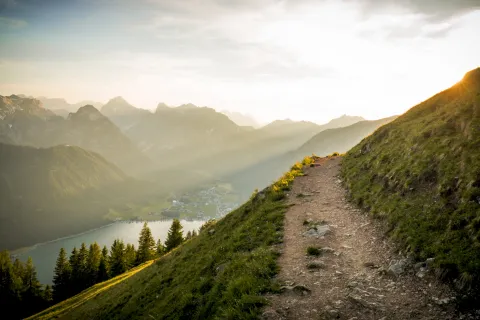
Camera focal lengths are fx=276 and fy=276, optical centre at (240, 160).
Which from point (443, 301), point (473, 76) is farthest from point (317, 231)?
point (473, 76)

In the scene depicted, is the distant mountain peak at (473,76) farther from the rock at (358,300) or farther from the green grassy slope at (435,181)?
the rock at (358,300)

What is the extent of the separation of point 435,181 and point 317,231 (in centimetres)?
792

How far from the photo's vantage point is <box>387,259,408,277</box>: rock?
1278 cm

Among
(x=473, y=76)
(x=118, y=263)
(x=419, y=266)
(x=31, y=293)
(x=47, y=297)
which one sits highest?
(x=473, y=76)

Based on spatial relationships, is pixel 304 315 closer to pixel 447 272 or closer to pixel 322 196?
pixel 447 272

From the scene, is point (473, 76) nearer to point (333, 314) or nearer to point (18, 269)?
point (333, 314)

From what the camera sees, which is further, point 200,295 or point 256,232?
point 256,232

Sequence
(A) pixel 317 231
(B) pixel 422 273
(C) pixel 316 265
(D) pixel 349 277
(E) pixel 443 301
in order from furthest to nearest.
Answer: (A) pixel 317 231, (C) pixel 316 265, (D) pixel 349 277, (B) pixel 422 273, (E) pixel 443 301

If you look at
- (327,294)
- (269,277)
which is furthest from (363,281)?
(269,277)

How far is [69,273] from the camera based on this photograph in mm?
86312

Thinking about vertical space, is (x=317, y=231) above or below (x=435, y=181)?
below

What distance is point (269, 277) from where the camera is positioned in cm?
1402

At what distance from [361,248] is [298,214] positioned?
23.6 ft

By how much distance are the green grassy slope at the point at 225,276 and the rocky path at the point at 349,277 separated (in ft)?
3.26
